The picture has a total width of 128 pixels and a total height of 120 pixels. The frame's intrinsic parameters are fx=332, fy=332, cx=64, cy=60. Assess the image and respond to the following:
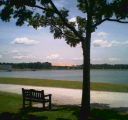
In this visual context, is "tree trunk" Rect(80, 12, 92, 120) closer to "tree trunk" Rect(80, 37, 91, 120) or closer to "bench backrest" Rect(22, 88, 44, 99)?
"tree trunk" Rect(80, 37, 91, 120)

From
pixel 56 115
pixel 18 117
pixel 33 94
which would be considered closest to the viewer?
pixel 18 117

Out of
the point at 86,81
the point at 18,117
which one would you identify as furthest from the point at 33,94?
the point at 86,81

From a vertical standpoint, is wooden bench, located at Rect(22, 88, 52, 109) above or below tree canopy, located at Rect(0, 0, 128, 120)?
below

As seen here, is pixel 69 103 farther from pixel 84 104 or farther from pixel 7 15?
pixel 7 15

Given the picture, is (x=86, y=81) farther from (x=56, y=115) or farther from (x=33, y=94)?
(x=33, y=94)

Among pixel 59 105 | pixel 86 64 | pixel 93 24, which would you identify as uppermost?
pixel 93 24

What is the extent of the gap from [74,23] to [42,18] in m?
1.74

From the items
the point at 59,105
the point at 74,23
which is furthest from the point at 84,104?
the point at 74,23

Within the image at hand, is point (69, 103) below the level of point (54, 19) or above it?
below

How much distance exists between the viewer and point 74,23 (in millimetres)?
16641

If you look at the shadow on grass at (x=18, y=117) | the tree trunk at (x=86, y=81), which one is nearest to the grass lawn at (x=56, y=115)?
the shadow on grass at (x=18, y=117)

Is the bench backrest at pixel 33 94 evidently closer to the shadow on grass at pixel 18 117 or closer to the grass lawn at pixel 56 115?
the grass lawn at pixel 56 115

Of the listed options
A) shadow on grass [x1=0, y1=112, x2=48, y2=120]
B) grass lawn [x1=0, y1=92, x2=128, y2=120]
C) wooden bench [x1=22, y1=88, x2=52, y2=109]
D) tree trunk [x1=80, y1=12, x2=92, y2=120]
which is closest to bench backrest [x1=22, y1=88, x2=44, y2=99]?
wooden bench [x1=22, y1=88, x2=52, y2=109]

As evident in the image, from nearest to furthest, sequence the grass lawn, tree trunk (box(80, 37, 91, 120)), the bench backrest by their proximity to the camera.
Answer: the grass lawn
tree trunk (box(80, 37, 91, 120))
the bench backrest
